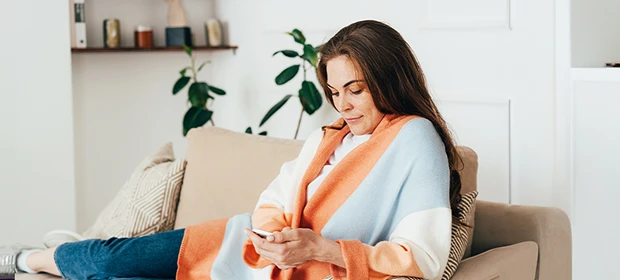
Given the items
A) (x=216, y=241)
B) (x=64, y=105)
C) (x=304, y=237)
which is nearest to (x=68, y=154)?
(x=64, y=105)

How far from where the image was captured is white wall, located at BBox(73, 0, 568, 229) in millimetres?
2674

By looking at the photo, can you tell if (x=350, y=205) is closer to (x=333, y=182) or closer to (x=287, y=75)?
(x=333, y=182)

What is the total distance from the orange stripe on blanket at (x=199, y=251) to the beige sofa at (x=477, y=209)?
34 centimetres

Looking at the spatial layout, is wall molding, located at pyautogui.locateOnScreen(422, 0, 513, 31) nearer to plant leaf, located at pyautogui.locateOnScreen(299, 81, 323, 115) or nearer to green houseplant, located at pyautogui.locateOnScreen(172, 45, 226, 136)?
plant leaf, located at pyautogui.locateOnScreen(299, 81, 323, 115)

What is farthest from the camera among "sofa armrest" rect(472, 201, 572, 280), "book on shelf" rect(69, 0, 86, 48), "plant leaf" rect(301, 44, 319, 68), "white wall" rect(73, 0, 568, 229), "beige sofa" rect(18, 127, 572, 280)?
"book on shelf" rect(69, 0, 86, 48)

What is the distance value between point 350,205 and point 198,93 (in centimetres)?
208

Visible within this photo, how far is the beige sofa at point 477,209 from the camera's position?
2.00m

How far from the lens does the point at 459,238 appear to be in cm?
195

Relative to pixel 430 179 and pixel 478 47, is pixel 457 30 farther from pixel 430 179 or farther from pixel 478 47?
pixel 430 179

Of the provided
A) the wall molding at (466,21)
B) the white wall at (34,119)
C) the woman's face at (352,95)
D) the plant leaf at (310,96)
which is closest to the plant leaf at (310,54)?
the plant leaf at (310,96)

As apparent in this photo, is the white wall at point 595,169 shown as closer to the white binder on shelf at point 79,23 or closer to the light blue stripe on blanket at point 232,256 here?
the light blue stripe on blanket at point 232,256

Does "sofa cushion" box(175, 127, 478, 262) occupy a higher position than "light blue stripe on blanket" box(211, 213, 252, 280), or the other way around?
"sofa cushion" box(175, 127, 478, 262)

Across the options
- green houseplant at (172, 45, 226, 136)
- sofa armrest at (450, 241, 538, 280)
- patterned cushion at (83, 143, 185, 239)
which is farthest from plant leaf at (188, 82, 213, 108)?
sofa armrest at (450, 241, 538, 280)

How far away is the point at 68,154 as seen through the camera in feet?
11.7
